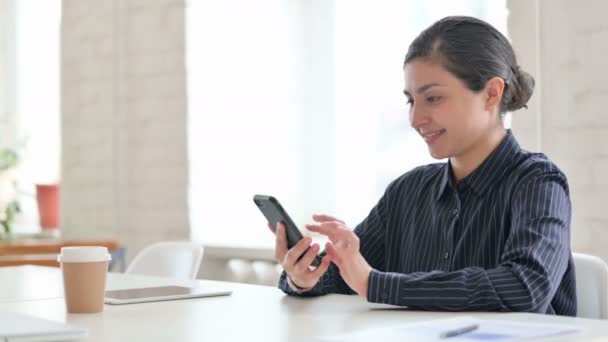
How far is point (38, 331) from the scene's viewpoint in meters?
1.34

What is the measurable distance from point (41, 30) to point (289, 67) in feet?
6.59

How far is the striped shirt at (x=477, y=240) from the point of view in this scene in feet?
5.35

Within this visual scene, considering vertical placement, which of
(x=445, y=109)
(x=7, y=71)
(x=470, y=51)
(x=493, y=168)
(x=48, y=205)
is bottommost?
(x=48, y=205)

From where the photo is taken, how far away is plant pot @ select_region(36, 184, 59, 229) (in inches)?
186

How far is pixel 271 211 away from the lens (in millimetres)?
1801

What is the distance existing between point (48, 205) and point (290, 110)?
5.27 feet

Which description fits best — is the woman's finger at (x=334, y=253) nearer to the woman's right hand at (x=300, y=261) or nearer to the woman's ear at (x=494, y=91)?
the woman's right hand at (x=300, y=261)

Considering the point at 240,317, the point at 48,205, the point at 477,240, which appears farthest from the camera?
the point at 48,205

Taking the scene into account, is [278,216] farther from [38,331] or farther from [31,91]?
[31,91]

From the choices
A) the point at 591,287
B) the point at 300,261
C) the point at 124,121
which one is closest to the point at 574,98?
the point at 591,287

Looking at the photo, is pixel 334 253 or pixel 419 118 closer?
pixel 334 253

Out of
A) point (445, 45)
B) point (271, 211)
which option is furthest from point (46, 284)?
point (445, 45)

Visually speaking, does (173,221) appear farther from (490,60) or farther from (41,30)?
(490,60)

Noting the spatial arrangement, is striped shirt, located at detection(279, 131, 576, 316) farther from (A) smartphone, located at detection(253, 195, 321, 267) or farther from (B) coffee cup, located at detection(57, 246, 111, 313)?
(B) coffee cup, located at detection(57, 246, 111, 313)
